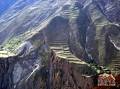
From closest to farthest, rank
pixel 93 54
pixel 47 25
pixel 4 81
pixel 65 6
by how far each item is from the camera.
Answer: pixel 93 54, pixel 4 81, pixel 47 25, pixel 65 6

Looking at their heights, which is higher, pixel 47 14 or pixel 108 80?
pixel 108 80

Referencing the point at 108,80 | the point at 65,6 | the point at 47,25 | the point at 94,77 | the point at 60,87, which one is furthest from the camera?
the point at 65,6

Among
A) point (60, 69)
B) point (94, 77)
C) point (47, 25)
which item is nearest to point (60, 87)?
point (60, 69)

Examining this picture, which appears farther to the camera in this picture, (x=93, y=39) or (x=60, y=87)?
(x=93, y=39)

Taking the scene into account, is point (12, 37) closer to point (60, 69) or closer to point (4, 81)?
point (4, 81)

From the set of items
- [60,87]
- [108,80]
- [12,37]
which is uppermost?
[108,80]

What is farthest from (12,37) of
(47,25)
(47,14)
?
(47,25)

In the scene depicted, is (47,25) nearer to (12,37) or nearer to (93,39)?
(93,39)
